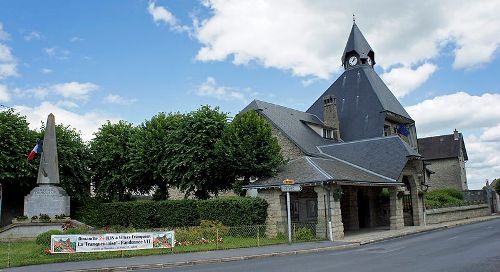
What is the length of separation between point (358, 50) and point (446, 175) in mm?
24710

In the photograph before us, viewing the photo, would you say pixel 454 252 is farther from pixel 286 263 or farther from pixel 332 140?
pixel 332 140

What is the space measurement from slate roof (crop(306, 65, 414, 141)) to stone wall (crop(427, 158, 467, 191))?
19.3 metres

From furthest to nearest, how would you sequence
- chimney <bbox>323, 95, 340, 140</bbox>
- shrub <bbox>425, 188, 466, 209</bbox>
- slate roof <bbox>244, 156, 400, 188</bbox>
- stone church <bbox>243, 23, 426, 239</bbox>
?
chimney <bbox>323, 95, 340, 140</bbox>
shrub <bbox>425, 188, 466, 209</bbox>
stone church <bbox>243, 23, 426, 239</bbox>
slate roof <bbox>244, 156, 400, 188</bbox>

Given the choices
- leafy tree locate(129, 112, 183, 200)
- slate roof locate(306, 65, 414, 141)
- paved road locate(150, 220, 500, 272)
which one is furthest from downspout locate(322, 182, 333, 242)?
slate roof locate(306, 65, 414, 141)

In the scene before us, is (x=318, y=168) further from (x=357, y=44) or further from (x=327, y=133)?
(x=357, y=44)

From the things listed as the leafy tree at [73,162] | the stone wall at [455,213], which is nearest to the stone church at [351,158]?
the stone wall at [455,213]

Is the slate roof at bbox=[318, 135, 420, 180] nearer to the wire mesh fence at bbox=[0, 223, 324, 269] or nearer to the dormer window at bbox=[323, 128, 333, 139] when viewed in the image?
the dormer window at bbox=[323, 128, 333, 139]

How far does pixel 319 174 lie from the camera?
75.7 feet

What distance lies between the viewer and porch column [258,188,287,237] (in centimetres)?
2280

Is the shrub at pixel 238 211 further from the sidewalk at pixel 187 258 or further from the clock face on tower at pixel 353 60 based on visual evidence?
the clock face on tower at pixel 353 60

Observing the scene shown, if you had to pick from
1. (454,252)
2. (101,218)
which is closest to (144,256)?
(454,252)

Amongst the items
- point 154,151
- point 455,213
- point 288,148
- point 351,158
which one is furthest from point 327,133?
point 154,151

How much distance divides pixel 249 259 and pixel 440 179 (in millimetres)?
50079

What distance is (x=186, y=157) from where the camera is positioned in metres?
27.7
